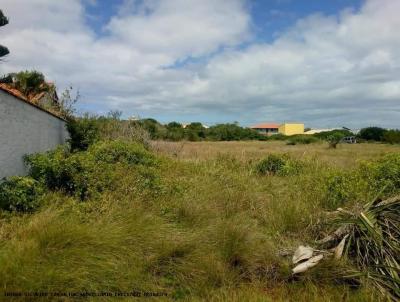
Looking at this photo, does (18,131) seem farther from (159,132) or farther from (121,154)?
(159,132)

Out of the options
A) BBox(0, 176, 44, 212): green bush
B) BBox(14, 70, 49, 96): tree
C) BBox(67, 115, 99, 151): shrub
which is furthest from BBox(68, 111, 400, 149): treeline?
BBox(0, 176, 44, 212): green bush

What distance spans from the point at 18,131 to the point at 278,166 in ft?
27.5

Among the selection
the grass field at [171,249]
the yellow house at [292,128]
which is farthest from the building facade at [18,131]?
the yellow house at [292,128]

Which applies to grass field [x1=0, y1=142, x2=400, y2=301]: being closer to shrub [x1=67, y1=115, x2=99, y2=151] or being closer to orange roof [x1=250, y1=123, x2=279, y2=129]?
shrub [x1=67, y1=115, x2=99, y2=151]

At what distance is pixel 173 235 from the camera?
540 centimetres

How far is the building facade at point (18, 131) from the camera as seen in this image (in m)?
7.95

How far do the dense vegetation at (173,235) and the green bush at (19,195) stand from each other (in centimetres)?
2

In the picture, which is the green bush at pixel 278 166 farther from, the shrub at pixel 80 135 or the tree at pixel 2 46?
the tree at pixel 2 46

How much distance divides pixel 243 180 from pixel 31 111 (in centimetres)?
580

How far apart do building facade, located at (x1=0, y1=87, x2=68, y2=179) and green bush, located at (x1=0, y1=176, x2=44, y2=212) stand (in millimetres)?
918

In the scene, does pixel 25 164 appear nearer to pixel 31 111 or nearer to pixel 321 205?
pixel 31 111

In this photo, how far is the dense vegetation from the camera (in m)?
4.32

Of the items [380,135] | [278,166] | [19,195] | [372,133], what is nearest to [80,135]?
[278,166]

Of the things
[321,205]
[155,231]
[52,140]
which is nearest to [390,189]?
[321,205]
